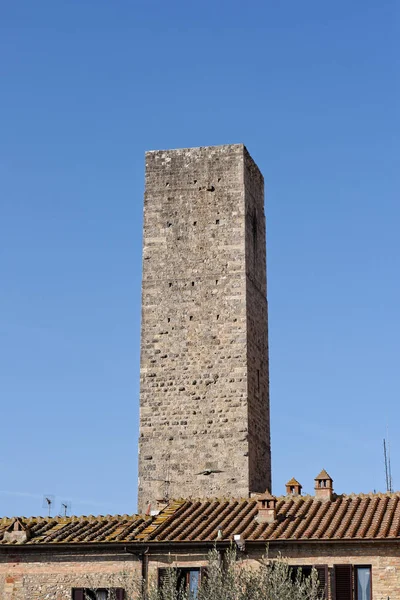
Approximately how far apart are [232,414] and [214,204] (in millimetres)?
6449

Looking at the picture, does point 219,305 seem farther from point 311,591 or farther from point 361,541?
point 311,591

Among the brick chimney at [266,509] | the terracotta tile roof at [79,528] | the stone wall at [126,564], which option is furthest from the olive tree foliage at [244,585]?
the terracotta tile roof at [79,528]

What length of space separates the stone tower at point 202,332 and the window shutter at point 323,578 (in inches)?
381

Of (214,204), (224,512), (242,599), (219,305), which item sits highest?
Answer: (214,204)

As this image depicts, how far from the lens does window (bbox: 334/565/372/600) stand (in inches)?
1014

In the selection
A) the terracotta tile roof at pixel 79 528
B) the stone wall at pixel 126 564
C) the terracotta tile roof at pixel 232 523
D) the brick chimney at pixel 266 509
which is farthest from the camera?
the terracotta tile roof at pixel 79 528

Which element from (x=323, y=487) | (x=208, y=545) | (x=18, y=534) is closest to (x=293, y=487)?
(x=323, y=487)

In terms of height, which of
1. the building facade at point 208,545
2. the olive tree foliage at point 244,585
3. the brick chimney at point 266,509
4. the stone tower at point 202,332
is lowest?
the olive tree foliage at point 244,585

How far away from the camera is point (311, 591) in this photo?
23312 millimetres

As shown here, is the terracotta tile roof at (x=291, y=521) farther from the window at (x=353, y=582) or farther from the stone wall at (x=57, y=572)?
the stone wall at (x=57, y=572)

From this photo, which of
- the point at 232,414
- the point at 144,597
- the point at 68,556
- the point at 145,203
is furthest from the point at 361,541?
the point at 145,203

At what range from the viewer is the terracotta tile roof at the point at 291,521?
87.2 ft

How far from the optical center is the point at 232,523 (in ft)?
92.1

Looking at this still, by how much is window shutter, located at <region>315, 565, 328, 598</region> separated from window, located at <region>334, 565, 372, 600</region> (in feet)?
0.67
